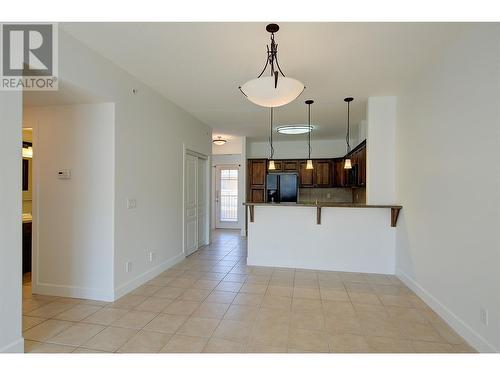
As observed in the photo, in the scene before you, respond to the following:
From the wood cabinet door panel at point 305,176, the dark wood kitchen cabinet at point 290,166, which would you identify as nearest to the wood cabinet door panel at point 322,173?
the wood cabinet door panel at point 305,176

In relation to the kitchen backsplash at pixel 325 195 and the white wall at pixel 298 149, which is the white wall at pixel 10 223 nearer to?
the white wall at pixel 298 149

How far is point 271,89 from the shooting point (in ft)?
7.38

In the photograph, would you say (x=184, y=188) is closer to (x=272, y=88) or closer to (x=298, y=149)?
(x=272, y=88)

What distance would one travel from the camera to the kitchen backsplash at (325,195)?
23.6 feet

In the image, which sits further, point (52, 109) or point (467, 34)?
point (52, 109)

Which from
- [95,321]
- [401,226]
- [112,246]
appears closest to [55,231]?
[112,246]

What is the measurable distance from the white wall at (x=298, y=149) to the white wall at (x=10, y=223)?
586 centimetres

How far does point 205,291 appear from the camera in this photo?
333cm

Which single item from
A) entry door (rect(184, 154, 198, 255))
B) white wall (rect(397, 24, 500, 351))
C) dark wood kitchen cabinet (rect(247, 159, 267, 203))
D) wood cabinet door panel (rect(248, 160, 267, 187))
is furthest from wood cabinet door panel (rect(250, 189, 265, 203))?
white wall (rect(397, 24, 500, 351))

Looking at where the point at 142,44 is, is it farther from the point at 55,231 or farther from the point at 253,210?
the point at 253,210

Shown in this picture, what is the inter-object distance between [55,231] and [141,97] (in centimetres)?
193

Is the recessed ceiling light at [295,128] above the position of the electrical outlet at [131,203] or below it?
above

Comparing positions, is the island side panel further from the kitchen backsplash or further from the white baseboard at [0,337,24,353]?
the kitchen backsplash

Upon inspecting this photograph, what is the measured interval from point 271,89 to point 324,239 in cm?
277
